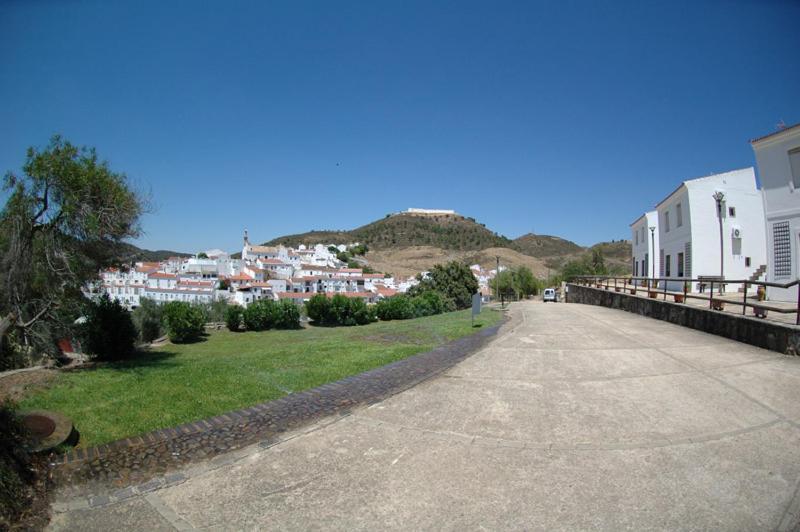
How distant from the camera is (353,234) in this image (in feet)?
537

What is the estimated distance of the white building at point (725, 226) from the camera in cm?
2120

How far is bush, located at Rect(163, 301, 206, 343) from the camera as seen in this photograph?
25797 mm

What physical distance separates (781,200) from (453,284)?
117ft

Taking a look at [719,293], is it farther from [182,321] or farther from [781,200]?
[182,321]

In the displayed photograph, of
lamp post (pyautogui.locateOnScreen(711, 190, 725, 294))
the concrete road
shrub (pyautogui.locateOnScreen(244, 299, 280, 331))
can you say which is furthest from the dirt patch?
shrub (pyautogui.locateOnScreen(244, 299, 280, 331))

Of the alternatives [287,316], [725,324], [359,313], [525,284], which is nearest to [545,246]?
[525,284]

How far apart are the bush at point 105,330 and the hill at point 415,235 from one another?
389 feet

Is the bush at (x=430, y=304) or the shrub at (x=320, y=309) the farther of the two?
the bush at (x=430, y=304)

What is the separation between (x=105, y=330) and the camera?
11.3m

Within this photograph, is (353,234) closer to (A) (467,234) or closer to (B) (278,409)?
(A) (467,234)

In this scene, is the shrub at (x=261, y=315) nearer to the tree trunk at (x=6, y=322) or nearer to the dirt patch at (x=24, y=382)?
the tree trunk at (x=6, y=322)

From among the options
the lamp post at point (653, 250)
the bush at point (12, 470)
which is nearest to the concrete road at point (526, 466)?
the bush at point (12, 470)

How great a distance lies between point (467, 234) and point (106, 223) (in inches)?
5477

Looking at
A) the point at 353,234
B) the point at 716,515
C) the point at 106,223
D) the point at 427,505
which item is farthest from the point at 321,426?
the point at 353,234
